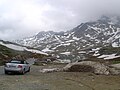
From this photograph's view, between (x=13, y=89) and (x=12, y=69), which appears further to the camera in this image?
(x=12, y=69)

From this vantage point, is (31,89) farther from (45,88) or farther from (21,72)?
(21,72)

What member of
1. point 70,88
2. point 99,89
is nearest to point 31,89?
point 70,88

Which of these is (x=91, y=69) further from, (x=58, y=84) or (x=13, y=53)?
(x=13, y=53)

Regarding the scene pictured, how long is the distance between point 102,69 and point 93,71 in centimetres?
165

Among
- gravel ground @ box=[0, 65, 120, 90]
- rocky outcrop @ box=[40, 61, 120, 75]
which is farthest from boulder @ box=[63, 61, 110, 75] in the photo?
gravel ground @ box=[0, 65, 120, 90]

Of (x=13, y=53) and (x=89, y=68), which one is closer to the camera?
(x=89, y=68)

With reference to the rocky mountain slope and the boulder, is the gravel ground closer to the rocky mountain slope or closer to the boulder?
the boulder

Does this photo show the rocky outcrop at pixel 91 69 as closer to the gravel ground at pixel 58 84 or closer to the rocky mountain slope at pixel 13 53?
the gravel ground at pixel 58 84

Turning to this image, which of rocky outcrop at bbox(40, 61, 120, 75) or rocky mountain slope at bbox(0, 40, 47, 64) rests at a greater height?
rocky mountain slope at bbox(0, 40, 47, 64)

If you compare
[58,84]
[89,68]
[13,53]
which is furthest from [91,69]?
[13,53]

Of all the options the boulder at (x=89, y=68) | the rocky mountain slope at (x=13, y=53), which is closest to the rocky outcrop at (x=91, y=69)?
the boulder at (x=89, y=68)

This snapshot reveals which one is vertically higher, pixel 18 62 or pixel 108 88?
pixel 18 62

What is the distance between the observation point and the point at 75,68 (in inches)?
1780

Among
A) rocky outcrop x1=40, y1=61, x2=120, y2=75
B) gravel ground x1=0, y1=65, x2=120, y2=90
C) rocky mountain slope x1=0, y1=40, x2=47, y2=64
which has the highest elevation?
rocky mountain slope x1=0, y1=40, x2=47, y2=64
